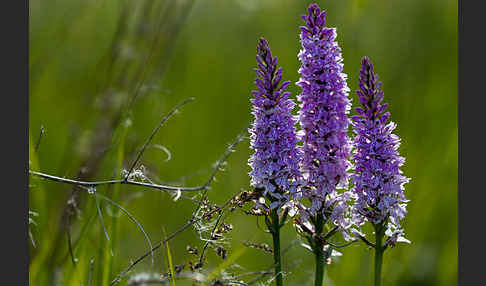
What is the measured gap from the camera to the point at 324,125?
2.38 meters

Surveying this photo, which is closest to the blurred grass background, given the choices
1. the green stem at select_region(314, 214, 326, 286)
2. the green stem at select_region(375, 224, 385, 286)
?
the green stem at select_region(314, 214, 326, 286)

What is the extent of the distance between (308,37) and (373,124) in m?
0.52

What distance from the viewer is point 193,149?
230 inches

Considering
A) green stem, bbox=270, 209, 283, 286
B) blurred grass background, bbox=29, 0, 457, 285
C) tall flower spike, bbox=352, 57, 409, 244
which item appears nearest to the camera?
Result: green stem, bbox=270, 209, 283, 286

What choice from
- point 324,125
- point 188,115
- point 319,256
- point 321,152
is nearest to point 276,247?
point 319,256

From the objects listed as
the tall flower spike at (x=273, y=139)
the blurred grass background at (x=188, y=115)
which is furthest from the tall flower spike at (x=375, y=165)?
the blurred grass background at (x=188, y=115)

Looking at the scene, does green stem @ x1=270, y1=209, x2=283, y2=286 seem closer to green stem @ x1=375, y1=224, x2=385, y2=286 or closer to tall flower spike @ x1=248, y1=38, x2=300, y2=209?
tall flower spike @ x1=248, y1=38, x2=300, y2=209

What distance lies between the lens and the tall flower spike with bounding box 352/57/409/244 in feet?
8.00

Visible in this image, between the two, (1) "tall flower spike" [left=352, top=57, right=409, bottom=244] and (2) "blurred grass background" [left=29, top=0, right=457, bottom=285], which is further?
(2) "blurred grass background" [left=29, top=0, right=457, bottom=285]

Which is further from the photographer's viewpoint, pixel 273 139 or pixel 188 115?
pixel 188 115

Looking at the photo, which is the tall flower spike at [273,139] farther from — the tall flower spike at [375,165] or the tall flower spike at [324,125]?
the tall flower spike at [375,165]

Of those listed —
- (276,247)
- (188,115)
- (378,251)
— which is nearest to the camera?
(276,247)

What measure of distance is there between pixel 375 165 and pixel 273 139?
496mm

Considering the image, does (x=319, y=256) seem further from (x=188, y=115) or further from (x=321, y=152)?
(x=188, y=115)
